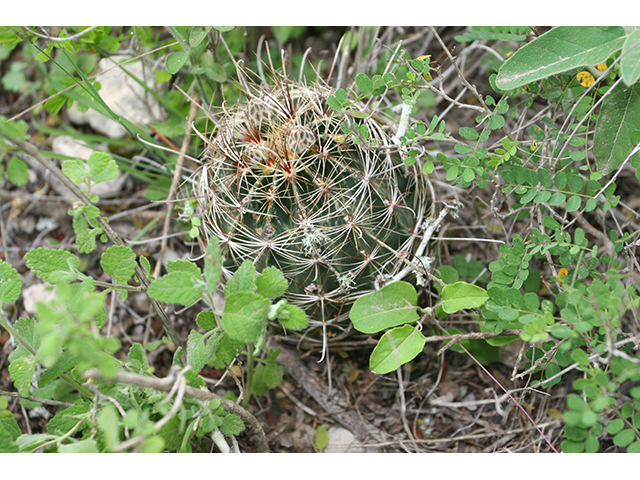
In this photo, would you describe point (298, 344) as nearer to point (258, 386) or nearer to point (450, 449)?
point (258, 386)

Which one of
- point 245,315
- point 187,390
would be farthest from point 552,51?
point 187,390

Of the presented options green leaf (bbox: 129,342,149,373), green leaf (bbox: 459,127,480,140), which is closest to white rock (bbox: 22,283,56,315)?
green leaf (bbox: 129,342,149,373)

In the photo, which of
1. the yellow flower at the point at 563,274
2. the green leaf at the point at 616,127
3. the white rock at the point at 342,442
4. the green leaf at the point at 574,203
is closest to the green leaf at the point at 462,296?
the yellow flower at the point at 563,274

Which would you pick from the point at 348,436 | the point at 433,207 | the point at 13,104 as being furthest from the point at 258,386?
the point at 13,104

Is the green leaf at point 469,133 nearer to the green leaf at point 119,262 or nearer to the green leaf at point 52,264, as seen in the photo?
the green leaf at point 119,262

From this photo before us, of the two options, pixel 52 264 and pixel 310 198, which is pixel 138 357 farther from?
pixel 310 198

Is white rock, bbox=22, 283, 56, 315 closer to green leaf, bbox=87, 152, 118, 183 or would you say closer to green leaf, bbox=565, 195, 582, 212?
green leaf, bbox=87, 152, 118, 183
